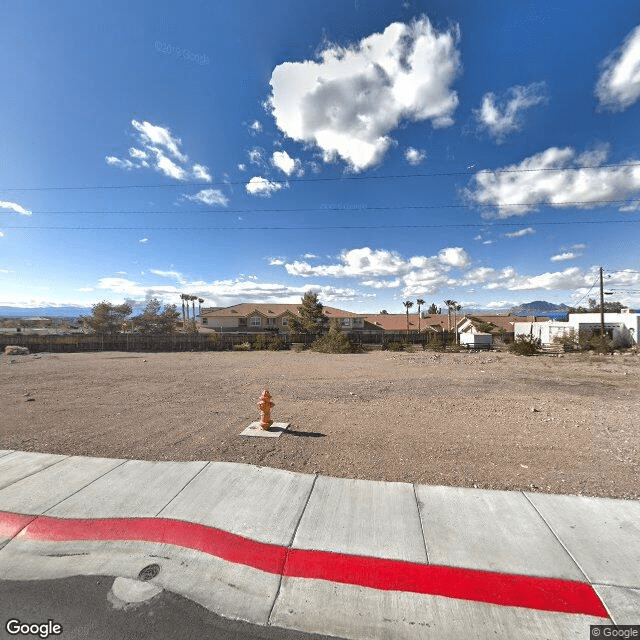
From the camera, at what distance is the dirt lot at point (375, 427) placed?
5098 mm

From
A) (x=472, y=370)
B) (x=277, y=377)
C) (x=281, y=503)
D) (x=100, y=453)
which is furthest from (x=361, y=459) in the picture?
(x=472, y=370)

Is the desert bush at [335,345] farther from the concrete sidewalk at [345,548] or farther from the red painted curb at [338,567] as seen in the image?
the red painted curb at [338,567]

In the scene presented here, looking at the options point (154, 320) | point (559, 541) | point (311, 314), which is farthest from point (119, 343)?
point (559, 541)

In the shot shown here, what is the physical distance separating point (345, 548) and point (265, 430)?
377cm

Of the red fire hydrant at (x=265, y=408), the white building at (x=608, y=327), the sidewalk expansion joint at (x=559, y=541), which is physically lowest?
the sidewalk expansion joint at (x=559, y=541)

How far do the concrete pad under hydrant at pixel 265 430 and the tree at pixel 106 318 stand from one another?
5758 cm

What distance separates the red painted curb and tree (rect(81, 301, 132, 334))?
5950 cm

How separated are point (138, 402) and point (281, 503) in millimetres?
7758

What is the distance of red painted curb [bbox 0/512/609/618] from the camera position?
9.01ft

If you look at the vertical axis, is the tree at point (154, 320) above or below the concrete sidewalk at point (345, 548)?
above

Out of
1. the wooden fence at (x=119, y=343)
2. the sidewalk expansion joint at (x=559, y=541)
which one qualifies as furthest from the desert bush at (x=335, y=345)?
the sidewalk expansion joint at (x=559, y=541)

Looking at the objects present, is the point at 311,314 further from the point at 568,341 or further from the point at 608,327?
the point at 608,327

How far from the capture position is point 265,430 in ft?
22.2

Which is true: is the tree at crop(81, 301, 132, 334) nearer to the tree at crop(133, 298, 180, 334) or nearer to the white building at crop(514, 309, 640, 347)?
the tree at crop(133, 298, 180, 334)
